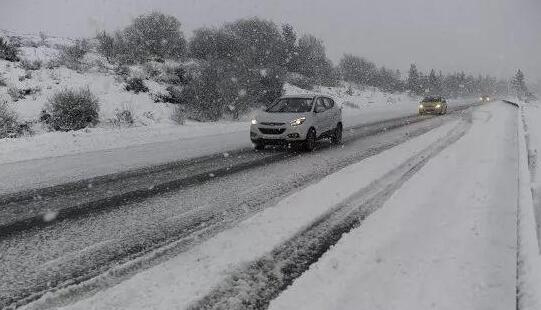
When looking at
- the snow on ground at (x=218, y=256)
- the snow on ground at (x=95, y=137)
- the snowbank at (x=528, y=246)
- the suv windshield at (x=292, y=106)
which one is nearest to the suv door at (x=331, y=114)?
the suv windshield at (x=292, y=106)

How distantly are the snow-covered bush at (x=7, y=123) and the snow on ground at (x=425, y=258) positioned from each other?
12.5 m

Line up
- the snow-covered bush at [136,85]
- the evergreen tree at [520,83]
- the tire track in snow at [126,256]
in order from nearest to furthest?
the tire track in snow at [126,256]
the snow-covered bush at [136,85]
the evergreen tree at [520,83]

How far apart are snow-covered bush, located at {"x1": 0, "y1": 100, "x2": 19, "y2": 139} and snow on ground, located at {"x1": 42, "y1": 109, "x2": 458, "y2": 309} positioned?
11.3m

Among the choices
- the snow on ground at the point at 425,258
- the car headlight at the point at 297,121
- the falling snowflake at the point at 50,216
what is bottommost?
the snow on ground at the point at 425,258

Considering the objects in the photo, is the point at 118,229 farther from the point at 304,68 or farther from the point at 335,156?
the point at 304,68

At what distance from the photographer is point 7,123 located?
1566 centimetres

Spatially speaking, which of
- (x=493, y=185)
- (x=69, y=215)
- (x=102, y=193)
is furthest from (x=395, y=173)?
(x=69, y=215)

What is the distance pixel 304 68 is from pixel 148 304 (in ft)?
203

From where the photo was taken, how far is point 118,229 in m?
5.61

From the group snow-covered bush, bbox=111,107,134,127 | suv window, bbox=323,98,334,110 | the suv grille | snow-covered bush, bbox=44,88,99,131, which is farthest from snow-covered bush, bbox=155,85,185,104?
the suv grille

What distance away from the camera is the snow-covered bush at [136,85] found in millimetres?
23953

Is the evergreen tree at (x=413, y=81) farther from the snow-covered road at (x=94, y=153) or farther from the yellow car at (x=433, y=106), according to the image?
the snow-covered road at (x=94, y=153)

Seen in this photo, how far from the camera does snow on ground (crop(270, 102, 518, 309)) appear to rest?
390cm

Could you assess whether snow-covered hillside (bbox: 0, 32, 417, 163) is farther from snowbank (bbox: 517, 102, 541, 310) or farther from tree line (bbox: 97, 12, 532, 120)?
snowbank (bbox: 517, 102, 541, 310)
